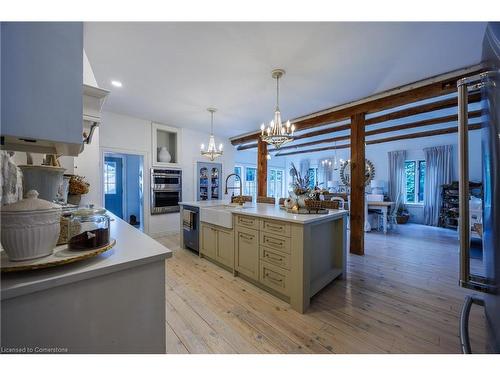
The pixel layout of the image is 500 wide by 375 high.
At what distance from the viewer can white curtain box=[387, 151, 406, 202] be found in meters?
6.66

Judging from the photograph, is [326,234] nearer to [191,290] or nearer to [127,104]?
[191,290]

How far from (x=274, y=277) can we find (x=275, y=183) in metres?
8.30

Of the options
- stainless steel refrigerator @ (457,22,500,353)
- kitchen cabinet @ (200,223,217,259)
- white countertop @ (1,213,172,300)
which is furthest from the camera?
kitchen cabinet @ (200,223,217,259)

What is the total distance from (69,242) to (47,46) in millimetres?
714

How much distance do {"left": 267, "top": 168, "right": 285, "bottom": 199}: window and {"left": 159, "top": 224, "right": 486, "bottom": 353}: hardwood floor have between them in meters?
7.18

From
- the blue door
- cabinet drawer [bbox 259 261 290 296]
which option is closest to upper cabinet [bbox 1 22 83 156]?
cabinet drawer [bbox 259 261 290 296]

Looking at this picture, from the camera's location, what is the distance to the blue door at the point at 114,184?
5559 millimetres

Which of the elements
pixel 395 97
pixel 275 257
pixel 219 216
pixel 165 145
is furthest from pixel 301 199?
pixel 165 145

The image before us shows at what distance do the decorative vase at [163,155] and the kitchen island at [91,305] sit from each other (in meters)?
4.12

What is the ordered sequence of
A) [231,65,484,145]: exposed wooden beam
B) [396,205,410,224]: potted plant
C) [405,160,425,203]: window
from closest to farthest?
[231,65,484,145]: exposed wooden beam < [396,205,410,224]: potted plant < [405,160,425,203]: window

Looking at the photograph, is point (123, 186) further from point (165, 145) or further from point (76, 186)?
point (76, 186)

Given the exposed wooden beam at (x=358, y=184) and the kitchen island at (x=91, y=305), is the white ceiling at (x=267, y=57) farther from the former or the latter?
the kitchen island at (x=91, y=305)

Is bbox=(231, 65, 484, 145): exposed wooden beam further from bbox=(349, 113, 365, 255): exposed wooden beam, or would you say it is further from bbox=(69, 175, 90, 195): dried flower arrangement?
bbox=(69, 175, 90, 195): dried flower arrangement

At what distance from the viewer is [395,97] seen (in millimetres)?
2920
